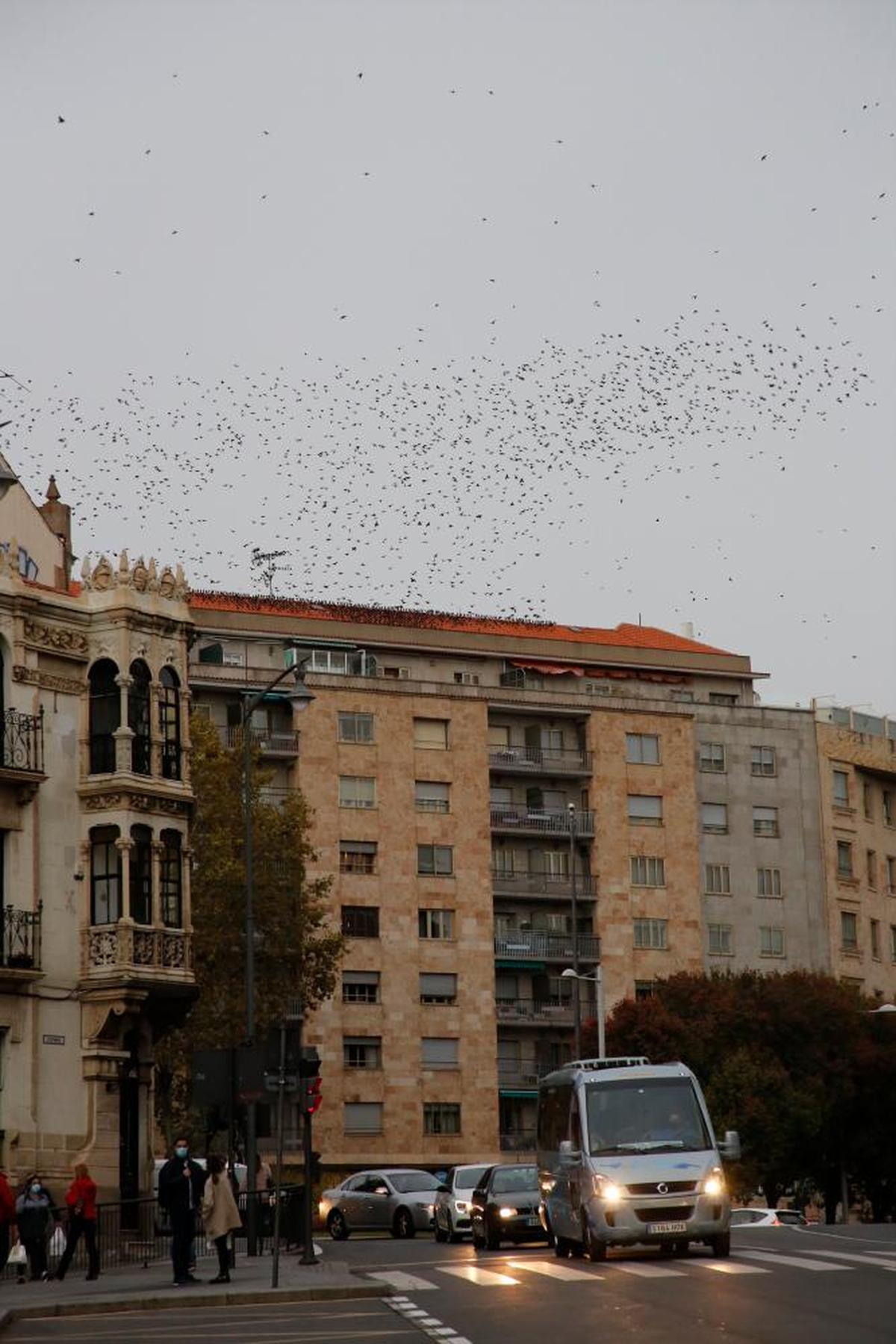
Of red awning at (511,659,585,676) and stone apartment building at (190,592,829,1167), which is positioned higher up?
red awning at (511,659,585,676)

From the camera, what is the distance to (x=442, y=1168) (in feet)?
282

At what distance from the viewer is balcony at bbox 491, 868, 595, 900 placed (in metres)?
90.6

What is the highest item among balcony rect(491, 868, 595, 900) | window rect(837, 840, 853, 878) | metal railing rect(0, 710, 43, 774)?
window rect(837, 840, 853, 878)

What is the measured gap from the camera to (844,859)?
99938 mm

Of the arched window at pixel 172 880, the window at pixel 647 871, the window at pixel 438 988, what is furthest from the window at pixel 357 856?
the arched window at pixel 172 880

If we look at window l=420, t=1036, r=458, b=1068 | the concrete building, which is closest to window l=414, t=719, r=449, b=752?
window l=420, t=1036, r=458, b=1068

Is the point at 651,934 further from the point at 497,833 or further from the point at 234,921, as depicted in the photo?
the point at 234,921

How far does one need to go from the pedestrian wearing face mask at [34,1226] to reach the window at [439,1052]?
52.8 meters

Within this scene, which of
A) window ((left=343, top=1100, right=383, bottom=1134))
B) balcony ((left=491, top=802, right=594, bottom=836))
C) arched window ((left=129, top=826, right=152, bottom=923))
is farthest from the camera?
balcony ((left=491, top=802, right=594, bottom=836))

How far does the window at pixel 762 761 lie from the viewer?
322 ft

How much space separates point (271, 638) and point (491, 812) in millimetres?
10652

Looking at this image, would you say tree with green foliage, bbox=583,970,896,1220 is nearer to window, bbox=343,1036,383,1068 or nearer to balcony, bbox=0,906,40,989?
window, bbox=343,1036,383,1068

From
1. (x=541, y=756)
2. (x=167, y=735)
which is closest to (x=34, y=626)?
(x=167, y=735)

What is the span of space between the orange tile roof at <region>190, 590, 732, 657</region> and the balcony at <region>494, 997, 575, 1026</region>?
15.4m
